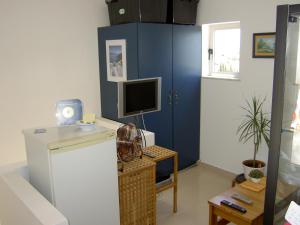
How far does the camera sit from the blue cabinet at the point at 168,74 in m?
3.37

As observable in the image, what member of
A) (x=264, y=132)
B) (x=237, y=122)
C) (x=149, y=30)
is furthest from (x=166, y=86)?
(x=264, y=132)

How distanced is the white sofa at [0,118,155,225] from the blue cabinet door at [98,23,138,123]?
156 centimetres

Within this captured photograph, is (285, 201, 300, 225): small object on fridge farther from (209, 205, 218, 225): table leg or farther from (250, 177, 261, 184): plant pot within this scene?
(250, 177, 261, 184): plant pot

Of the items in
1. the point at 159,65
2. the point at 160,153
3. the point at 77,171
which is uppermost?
the point at 159,65

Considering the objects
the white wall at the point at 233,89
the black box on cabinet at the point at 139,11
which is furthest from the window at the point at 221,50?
the black box on cabinet at the point at 139,11

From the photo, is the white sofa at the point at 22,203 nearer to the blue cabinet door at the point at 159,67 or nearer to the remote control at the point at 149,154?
the remote control at the point at 149,154

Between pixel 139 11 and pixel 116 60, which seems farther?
pixel 116 60

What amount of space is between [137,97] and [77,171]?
0.92m

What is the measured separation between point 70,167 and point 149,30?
78.7 inches

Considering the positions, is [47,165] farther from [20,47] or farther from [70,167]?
[20,47]

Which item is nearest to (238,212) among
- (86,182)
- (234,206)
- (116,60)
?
(234,206)

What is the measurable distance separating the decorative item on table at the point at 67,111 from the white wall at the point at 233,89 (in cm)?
208

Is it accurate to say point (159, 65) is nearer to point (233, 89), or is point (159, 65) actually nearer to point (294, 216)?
point (233, 89)

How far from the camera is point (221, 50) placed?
400 cm
